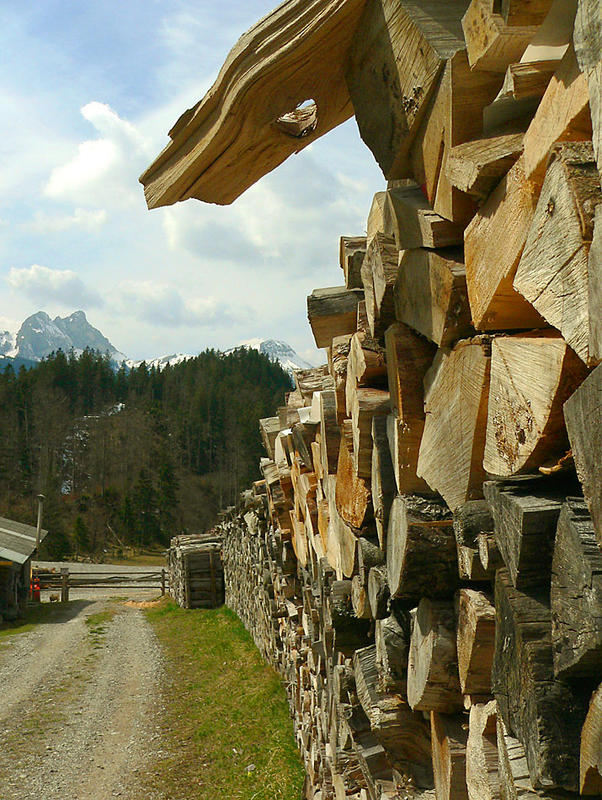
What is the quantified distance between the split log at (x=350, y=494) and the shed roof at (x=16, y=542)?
1608cm

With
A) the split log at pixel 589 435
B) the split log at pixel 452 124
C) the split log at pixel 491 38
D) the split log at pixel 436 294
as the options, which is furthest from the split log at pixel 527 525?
the split log at pixel 491 38

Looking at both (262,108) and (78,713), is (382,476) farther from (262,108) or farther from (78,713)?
(78,713)

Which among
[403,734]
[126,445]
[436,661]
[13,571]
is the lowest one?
[13,571]

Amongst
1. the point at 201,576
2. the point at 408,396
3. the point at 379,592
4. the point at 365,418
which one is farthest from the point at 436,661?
the point at 201,576

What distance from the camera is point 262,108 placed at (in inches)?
79.0

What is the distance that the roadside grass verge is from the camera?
5.11 metres

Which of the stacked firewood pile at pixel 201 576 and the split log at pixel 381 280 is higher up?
the split log at pixel 381 280

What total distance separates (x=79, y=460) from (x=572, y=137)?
63204 mm

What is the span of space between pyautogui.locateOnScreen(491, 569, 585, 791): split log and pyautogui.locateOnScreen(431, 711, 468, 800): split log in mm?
417

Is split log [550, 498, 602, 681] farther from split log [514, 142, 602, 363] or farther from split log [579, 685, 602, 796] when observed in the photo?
split log [514, 142, 602, 363]

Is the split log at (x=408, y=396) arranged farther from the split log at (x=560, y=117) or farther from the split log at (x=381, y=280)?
the split log at (x=560, y=117)

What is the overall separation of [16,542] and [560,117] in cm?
2069

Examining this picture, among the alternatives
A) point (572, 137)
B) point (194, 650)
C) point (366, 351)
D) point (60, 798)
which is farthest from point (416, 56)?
point (194, 650)

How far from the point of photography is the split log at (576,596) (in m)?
0.98
